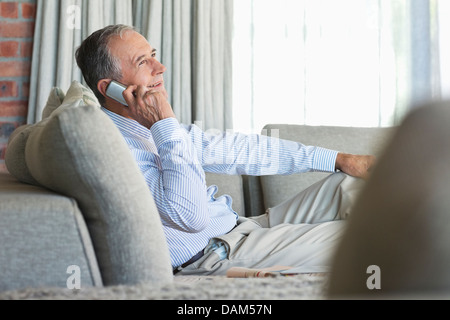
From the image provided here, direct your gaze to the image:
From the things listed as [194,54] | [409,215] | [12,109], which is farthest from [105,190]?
[12,109]

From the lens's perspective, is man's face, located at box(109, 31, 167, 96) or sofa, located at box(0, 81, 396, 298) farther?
man's face, located at box(109, 31, 167, 96)

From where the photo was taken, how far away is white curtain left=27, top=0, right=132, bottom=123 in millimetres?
2643

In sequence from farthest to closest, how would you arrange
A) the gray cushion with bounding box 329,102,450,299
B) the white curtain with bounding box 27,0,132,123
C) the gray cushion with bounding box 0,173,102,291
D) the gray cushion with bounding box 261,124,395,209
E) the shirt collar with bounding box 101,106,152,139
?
the white curtain with bounding box 27,0,132,123 → the gray cushion with bounding box 261,124,395,209 → the shirt collar with bounding box 101,106,152,139 → the gray cushion with bounding box 0,173,102,291 → the gray cushion with bounding box 329,102,450,299

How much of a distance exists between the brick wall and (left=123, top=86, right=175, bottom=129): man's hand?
1276mm

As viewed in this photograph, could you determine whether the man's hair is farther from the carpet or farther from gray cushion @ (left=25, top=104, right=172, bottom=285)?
the carpet

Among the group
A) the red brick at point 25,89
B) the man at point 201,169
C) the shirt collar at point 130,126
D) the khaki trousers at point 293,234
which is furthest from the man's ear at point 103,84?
the red brick at point 25,89

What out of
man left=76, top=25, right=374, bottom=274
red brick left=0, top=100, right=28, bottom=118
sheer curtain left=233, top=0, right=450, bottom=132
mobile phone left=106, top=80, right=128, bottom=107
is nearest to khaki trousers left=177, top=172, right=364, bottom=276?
man left=76, top=25, right=374, bottom=274

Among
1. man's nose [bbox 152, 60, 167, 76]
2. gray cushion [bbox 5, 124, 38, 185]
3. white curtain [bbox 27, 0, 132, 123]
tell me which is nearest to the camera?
gray cushion [bbox 5, 124, 38, 185]

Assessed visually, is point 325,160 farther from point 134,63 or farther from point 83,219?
point 83,219

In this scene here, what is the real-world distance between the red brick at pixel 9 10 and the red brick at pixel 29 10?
0.11 ft

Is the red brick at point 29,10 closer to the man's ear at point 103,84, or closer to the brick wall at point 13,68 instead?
the brick wall at point 13,68

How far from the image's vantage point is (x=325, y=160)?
183cm
